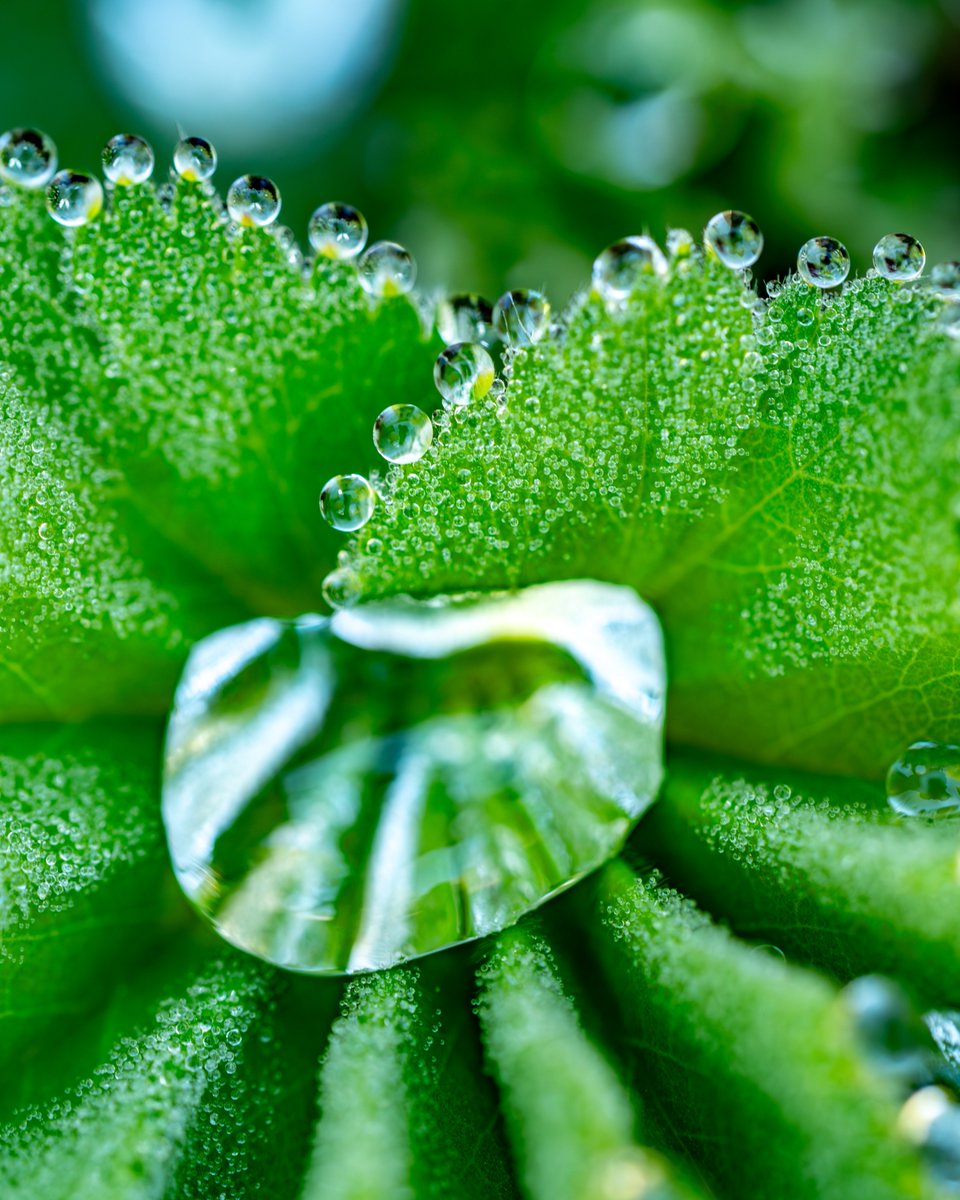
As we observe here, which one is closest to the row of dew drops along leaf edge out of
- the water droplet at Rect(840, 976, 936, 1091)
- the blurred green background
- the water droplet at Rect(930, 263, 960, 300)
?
the water droplet at Rect(930, 263, 960, 300)

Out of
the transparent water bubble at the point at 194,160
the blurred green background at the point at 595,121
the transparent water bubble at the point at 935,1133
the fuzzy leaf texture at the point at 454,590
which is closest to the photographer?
the transparent water bubble at the point at 935,1133

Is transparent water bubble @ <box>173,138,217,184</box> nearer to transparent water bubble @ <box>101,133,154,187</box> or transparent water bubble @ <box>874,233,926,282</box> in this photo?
transparent water bubble @ <box>101,133,154,187</box>

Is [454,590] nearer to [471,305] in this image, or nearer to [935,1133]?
[471,305]

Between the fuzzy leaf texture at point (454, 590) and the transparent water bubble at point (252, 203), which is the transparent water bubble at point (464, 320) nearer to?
the fuzzy leaf texture at point (454, 590)

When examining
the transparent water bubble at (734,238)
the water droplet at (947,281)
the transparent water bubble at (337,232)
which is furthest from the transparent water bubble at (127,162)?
the water droplet at (947,281)

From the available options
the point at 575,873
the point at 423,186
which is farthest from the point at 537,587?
the point at 423,186

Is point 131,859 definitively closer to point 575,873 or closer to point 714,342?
point 575,873

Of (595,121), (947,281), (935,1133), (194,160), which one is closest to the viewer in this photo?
(935,1133)

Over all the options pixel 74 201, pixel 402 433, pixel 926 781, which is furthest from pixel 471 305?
Result: pixel 926 781
